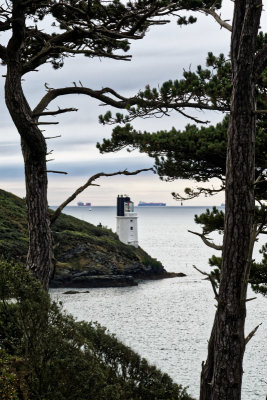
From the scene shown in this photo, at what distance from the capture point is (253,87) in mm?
6914

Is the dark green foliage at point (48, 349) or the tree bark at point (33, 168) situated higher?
the tree bark at point (33, 168)

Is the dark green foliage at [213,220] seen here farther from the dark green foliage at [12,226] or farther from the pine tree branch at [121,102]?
the dark green foliage at [12,226]

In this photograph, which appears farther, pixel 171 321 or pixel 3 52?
pixel 171 321

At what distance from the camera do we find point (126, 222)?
73.8 metres

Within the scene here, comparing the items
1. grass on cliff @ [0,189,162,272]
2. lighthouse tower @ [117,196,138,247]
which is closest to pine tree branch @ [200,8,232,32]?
grass on cliff @ [0,189,162,272]

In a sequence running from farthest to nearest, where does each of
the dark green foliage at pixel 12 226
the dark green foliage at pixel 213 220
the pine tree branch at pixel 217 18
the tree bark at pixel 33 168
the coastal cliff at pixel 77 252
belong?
the coastal cliff at pixel 77 252
the dark green foliage at pixel 12 226
the dark green foliage at pixel 213 220
the tree bark at pixel 33 168
the pine tree branch at pixel 217 18

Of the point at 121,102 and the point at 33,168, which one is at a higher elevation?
the point at 121,102

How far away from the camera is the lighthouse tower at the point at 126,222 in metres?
72.7

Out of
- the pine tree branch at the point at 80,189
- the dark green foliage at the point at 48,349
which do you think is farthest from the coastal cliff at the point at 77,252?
the dark green foliage at the point at 48,349

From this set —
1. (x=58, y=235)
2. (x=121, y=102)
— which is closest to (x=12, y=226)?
(x=58, y=235)

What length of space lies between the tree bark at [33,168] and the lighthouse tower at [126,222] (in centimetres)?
6214

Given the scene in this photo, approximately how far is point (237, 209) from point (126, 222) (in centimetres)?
6718

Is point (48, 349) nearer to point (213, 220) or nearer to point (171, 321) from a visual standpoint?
point (213, 220)

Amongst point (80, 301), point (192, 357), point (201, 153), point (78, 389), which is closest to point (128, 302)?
point (80, 301)
